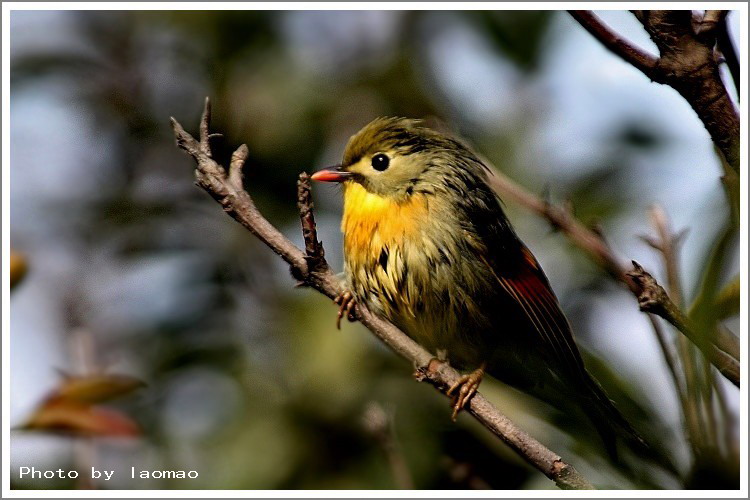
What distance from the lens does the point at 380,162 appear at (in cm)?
354

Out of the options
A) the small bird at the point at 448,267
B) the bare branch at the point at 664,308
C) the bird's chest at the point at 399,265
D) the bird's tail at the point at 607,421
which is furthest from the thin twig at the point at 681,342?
the bird's chest at the point at 399,265

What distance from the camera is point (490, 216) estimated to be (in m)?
3.53

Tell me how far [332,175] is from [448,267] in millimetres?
606

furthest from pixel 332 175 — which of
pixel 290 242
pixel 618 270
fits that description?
pixel 618 270

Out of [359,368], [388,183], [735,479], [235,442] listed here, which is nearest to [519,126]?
[388,183]

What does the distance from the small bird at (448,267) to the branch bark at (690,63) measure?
137cm

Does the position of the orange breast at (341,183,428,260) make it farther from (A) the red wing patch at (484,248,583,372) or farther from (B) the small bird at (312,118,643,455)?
(A) the red wing patch at (484,248,583,372)

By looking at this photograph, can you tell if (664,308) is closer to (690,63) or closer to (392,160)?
(690,63)

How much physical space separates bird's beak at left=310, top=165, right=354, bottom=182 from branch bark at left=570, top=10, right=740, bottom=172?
163 centimetres

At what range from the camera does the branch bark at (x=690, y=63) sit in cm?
187

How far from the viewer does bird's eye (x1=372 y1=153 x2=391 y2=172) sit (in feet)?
11.6

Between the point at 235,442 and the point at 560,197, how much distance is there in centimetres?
165

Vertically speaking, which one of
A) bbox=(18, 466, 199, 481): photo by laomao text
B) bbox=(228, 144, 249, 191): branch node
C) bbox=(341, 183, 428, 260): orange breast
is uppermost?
bbox=(341, 183, 428, 260): orange breast

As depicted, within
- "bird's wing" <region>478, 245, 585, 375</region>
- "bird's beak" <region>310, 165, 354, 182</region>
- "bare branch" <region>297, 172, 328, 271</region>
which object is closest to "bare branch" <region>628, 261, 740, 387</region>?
"bare branch" <region>297, 172, 328, 271</region>
